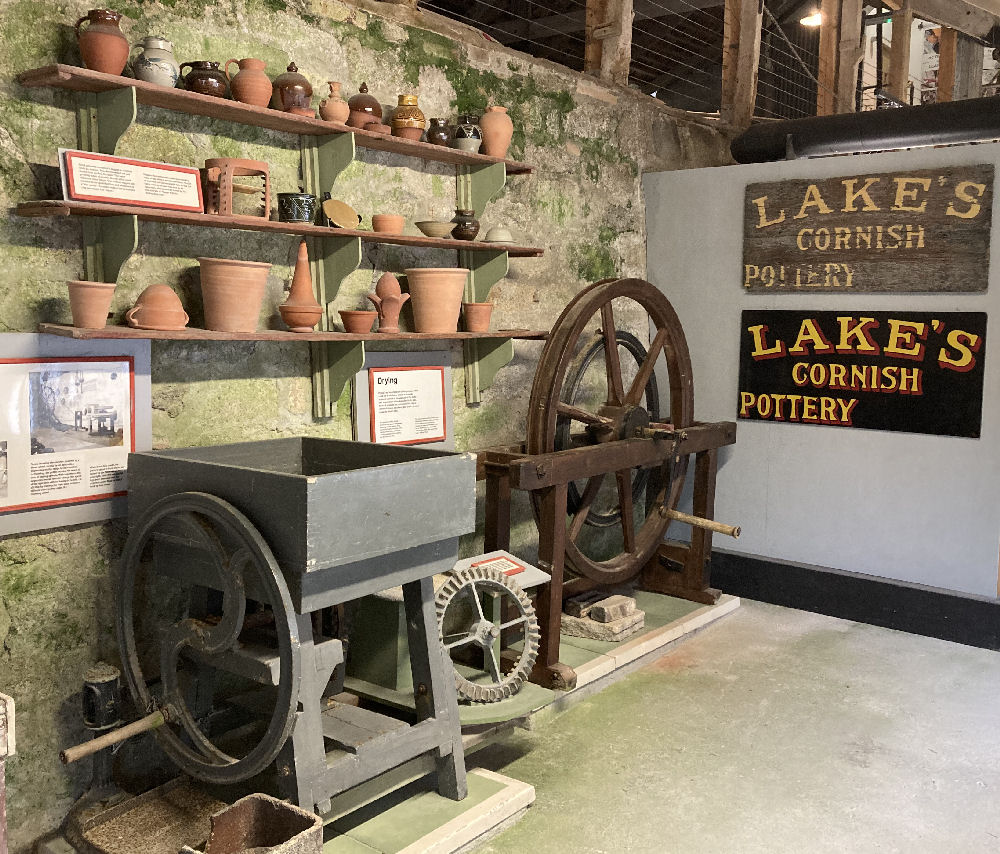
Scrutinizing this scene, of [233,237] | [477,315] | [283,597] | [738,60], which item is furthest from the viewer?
[738,60]

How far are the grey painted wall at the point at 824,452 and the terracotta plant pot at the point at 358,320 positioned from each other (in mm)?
2210

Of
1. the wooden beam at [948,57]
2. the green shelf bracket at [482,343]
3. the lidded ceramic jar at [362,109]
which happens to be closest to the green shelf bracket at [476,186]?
the green shelf bracket at [482,343]

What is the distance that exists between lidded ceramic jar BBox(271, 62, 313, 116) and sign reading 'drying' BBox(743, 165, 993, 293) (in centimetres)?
246

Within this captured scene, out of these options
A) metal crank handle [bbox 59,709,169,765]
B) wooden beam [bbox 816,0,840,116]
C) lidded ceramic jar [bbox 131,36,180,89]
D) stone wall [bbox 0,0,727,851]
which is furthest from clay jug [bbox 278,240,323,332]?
wooden beam [bbox 816,0,840,116]

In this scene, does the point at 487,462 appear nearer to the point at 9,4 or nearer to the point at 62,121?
the point at 62,121

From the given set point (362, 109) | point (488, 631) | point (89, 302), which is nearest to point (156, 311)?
point (89, 302)

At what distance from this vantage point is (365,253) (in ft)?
10.8

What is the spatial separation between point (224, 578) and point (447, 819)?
0.89 m

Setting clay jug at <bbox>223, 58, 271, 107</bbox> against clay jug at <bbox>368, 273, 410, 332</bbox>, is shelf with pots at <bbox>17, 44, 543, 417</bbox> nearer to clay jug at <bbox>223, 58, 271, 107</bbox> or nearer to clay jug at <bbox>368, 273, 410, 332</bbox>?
clay jug at <bbox>223, 58, 271, 107</bbox>

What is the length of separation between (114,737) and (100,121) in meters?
1.56

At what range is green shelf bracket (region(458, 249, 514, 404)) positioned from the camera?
3.60 metres

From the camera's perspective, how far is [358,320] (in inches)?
117

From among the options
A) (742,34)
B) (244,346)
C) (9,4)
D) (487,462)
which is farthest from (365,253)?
(742,34)

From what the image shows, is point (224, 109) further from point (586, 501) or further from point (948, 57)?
point (948, 57)
